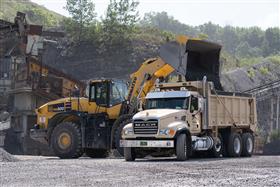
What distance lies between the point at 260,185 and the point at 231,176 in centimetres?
180

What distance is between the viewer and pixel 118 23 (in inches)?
2234

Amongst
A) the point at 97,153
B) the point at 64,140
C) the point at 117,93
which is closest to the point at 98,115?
the point at 117,93

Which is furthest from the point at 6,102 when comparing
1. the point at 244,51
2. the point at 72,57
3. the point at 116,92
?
the point at 244,51

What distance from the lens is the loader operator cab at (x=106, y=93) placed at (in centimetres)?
2255

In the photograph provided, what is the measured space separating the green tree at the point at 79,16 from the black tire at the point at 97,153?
36.5 metres

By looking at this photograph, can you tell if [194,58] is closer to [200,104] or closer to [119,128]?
[200,104]

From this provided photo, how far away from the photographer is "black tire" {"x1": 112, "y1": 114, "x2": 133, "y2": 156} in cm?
2127

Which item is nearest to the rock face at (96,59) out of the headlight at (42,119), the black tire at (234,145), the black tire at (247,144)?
the headlight at (42,119)

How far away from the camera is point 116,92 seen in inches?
899

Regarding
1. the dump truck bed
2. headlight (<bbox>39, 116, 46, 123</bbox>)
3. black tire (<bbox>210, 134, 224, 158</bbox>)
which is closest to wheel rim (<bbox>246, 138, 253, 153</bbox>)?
the dump truck bed

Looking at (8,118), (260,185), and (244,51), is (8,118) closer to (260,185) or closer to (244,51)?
(260,185)

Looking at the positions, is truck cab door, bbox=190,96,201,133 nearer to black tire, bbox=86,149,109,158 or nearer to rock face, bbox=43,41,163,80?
black tire, bbox=86,149,109,158

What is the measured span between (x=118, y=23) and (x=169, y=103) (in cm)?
3755

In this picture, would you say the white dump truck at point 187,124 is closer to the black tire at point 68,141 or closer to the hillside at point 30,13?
the black tire at point 68,141
